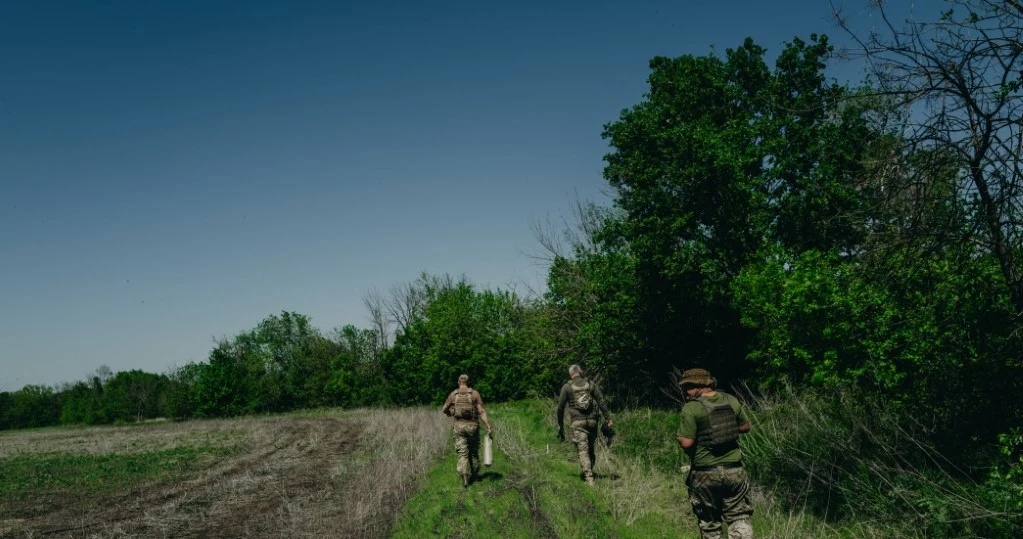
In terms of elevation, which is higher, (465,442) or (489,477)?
(465,442)

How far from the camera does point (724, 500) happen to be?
702cm

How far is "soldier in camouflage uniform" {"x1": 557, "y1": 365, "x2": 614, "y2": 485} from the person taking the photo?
461 inches

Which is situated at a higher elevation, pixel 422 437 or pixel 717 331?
pixel 717 331

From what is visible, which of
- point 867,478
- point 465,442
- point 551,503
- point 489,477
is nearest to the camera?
point 867,478

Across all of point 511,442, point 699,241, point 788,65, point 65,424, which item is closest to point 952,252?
point 511,442

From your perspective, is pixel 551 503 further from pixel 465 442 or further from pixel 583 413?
pixel 465 442

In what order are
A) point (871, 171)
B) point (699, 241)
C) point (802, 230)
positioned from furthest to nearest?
point (699, 241), point (802, 230), point (871, 171)

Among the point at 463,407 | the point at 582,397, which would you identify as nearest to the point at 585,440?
the point at 582,397

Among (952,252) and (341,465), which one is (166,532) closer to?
(341,465)

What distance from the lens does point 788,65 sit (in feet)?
82.3

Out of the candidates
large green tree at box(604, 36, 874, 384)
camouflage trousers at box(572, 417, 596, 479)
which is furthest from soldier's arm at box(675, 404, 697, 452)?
large green tree at box(604, 36, 874, 384)

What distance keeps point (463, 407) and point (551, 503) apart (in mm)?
2960

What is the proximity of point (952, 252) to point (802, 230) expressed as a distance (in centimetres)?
1597

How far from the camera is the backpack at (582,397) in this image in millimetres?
11967
